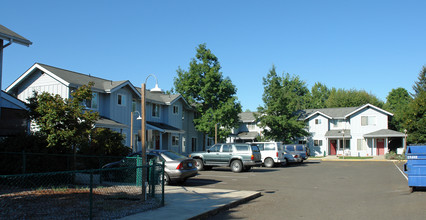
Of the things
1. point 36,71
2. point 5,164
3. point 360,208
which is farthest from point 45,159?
point 36,71

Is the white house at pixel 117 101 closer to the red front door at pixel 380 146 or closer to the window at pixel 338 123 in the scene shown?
the window at pixel 338 123

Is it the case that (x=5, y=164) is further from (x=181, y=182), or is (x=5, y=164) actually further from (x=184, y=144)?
(x=184, y=144)

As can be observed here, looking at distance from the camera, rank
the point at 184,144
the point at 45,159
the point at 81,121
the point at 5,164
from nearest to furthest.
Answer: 1. the point at 5,164
2. the point at 45,159
3. the point at 81,121
4. the point at 184,144

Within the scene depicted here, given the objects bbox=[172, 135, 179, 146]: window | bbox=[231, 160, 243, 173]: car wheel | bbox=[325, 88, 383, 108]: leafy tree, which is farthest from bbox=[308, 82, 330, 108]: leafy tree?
bbox=[231, 160, 243, 173]: car wheel

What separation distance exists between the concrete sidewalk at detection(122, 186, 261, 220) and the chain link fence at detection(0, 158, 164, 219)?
404 millimetres

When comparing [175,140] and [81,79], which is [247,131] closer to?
[175,140]

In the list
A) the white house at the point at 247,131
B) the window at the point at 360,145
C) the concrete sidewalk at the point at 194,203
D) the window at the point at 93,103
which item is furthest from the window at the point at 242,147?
the window at the point at 360,145

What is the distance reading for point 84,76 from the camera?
28.9 metres

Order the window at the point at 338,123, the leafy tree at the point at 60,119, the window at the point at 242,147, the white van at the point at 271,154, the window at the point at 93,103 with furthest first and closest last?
the window at the point at 338,123 → the window at the point at 93,103 → the white van at the point at 271,154 → the window at the point at 242,147 → the leafy tree at the point at 60,119

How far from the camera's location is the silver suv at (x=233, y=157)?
21.6m

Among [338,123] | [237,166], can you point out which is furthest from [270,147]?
[338,123]

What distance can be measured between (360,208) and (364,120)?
42.2 metres

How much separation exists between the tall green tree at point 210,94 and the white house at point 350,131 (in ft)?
54.5

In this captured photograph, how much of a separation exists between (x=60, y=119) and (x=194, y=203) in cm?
674
